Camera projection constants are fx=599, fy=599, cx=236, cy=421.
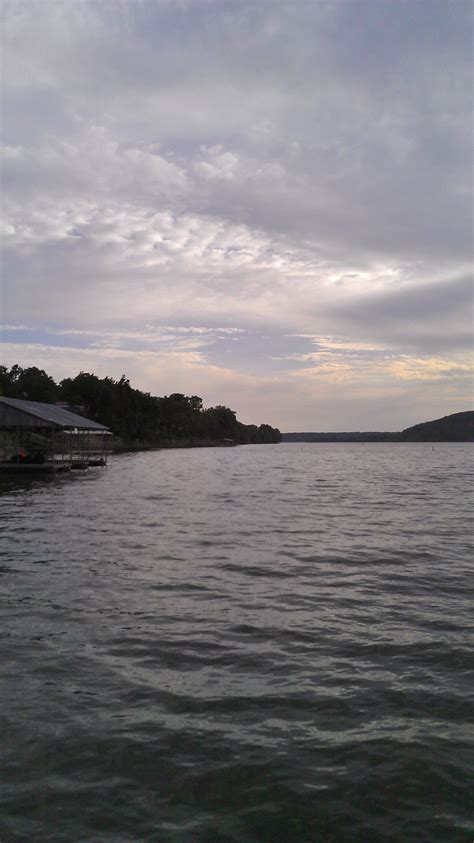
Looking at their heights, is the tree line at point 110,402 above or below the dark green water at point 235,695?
above

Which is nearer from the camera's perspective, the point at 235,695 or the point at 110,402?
the point at 235,695

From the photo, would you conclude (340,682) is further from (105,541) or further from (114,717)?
(105,541)

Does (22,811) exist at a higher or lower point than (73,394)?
lower

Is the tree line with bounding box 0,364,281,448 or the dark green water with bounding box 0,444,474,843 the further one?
the tree line with bounding box 0,364,281,448

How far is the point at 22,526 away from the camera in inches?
782

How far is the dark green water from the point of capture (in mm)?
4824

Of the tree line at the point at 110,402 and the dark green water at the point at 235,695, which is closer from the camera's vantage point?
the dark green water at the point at 235,695

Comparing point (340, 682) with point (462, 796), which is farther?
point (340, 682)

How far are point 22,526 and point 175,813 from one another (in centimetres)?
1645

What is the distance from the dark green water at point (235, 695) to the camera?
482 cm

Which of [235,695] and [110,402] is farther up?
[110,402]

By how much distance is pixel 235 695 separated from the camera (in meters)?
6.81

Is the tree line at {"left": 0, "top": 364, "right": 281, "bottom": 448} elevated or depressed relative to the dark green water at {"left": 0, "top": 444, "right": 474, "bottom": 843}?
elevated

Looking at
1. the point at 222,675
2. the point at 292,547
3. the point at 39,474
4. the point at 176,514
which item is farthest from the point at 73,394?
the point at 222,675
